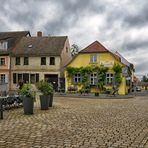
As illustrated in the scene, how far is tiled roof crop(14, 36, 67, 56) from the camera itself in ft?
171

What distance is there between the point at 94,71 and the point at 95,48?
286cm

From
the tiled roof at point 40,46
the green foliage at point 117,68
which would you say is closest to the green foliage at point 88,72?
the green foliage at point 117,68

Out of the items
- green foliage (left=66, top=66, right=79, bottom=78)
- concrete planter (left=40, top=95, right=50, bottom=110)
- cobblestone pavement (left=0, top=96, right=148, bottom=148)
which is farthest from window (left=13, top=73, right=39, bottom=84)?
cobblestone pavement (left=0, top=96, right=148, bottom=148)

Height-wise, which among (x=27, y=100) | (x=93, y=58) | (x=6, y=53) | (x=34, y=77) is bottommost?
(x=27, y=100)

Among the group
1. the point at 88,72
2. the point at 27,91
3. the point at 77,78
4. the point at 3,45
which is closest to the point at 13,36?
the point at 3,45

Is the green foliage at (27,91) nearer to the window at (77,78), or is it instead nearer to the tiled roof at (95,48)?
the tiled roof at (95,48)

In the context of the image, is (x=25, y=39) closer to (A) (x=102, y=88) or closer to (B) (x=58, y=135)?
(A) (x=102, y=88)

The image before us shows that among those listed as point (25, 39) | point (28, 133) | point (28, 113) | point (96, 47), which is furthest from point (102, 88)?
point (28, 133)

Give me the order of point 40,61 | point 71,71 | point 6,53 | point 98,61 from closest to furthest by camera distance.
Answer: point 98,61 → point 71,71 → point 40,61 → point 6,53

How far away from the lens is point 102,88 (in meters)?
46.6

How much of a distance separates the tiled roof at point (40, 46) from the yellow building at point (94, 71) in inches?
169

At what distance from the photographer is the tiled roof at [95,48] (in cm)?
4734

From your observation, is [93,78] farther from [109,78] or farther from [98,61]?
[98,61]

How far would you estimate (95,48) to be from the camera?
47688mm
